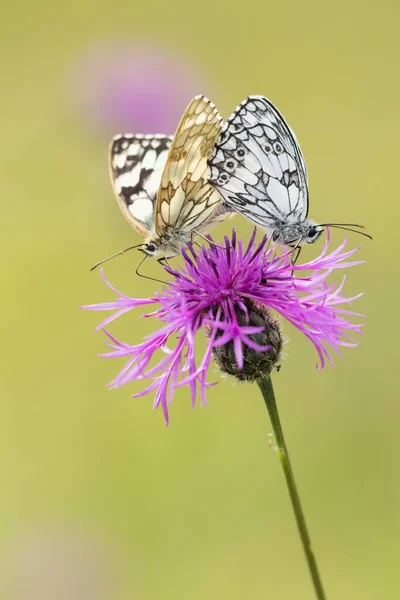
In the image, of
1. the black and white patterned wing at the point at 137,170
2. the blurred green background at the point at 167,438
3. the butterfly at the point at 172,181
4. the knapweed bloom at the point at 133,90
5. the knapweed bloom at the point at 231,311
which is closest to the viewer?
the knapweed bloom at the point at 231,311

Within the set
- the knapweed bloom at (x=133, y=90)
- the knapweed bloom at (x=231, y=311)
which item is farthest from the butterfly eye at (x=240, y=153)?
the knapweed bloom at (x=133, y=90)

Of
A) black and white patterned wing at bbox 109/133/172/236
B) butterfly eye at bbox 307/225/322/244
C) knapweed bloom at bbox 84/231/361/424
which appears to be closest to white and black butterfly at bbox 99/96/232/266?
black and white patterned wing at bbox 109/133/172/236

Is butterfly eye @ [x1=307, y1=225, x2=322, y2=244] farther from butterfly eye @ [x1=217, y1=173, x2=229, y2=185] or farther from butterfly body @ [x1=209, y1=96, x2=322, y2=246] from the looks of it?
butterfly eye @ [x1=217, y1=173, x2=229, y2=185]

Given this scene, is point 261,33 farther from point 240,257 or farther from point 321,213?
point 240,257

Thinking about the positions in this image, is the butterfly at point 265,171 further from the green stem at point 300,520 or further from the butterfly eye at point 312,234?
the green stem at point 300,520

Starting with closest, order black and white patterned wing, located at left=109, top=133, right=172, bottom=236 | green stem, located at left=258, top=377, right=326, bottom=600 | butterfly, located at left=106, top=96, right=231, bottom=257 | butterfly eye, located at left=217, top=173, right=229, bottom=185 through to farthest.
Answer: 1. green stem, located at left=258, top=377, right=326, bottom=600
2. butterfly, located at left=106, top=96, right=231, bottom=257
3. butterfly eye, located at left=217, top=173, right=229, bottom=185
4. black and white patterned wing, located at left=109, top=133, right=172, bottom=236

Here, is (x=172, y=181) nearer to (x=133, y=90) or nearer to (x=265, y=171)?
(x=265, y=171)

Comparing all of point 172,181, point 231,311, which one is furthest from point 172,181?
Answer: point 231,311

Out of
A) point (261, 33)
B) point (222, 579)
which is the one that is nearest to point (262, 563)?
point (222, 579)
